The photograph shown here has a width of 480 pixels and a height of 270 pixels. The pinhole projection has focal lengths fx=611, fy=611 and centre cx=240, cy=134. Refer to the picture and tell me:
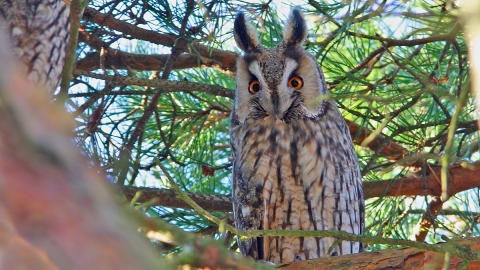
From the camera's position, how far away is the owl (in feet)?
8.12

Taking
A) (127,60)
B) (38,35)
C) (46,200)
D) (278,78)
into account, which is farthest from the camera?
(127,60)

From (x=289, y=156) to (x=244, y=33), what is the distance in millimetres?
570

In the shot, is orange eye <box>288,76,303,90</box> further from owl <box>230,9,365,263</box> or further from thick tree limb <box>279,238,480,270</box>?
thick tree limb <box>279,238,480,270</box>

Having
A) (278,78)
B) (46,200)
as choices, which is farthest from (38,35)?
(46,200)

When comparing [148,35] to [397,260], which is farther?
[148,35]

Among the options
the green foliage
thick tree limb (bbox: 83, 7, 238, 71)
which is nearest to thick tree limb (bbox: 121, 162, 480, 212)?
the green foliage

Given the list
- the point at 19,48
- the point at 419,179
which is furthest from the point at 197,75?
the point at 19,48

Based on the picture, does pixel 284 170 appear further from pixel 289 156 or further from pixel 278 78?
pixel 278 78

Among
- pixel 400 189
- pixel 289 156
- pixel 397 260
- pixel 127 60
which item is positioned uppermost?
pixel 127 60

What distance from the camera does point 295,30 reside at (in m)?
2.64

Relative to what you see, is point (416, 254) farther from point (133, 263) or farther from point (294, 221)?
point (133, 263)

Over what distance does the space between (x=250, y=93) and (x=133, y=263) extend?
2.06 m

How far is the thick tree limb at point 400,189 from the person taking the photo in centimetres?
256

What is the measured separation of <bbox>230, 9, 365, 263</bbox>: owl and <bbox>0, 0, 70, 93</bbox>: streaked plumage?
0.88 meters
